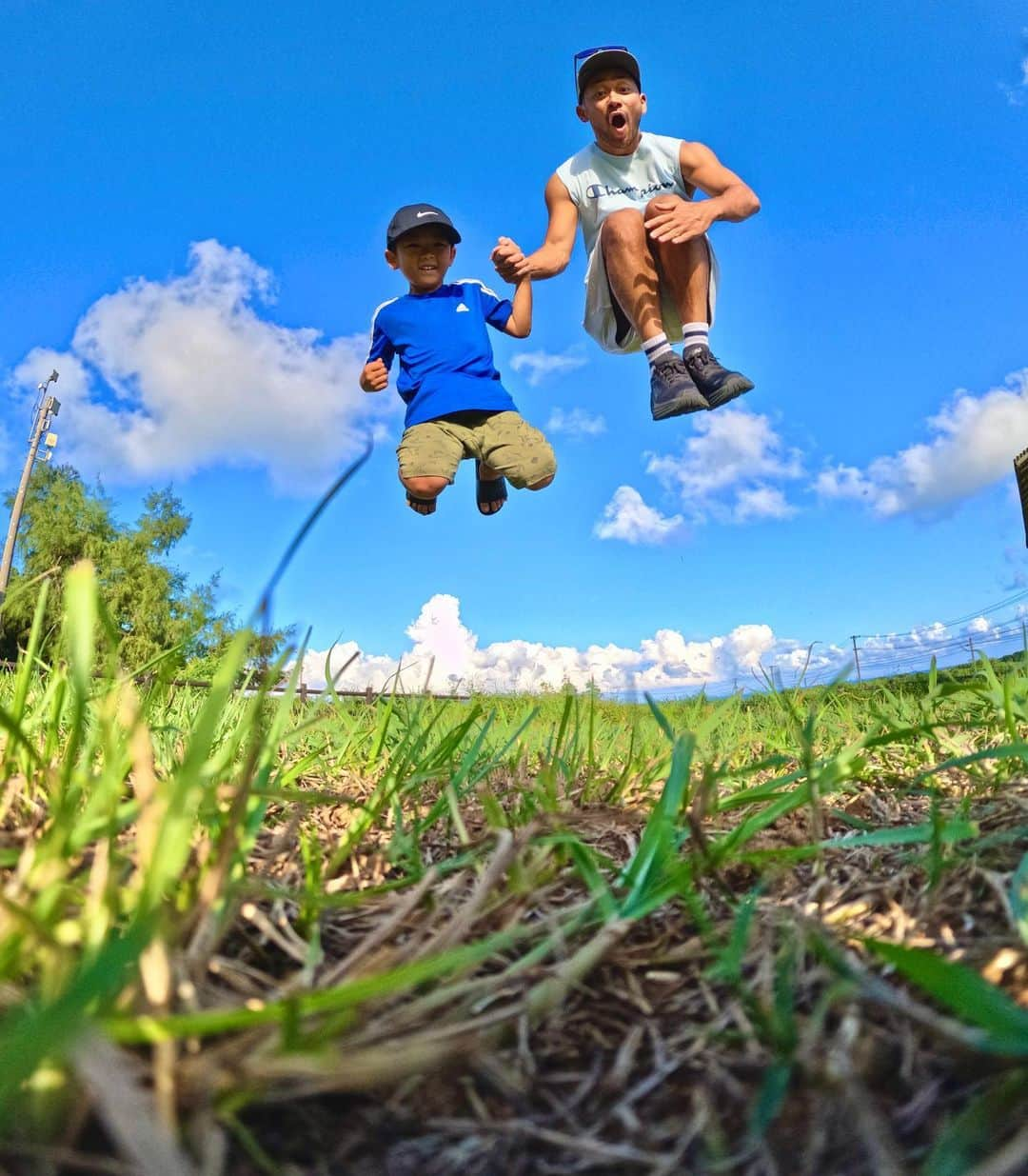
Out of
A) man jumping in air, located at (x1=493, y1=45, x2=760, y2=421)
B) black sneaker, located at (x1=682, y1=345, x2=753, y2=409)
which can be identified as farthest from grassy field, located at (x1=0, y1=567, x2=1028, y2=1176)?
man jumping in air, located at (x1=493, y1=45, x2=760, y2=421)

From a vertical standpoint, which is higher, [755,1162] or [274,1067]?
[274,1067]

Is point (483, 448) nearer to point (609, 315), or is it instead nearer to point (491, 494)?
point (491, 494)

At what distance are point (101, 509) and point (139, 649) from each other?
629cm

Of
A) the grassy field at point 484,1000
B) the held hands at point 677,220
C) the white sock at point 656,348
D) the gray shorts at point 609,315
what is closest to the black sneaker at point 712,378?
the white sock at point 656,348

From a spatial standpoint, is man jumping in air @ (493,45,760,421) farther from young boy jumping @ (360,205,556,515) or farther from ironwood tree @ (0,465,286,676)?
ironwood tree @ (0,465,286,676)

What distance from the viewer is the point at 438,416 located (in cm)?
411

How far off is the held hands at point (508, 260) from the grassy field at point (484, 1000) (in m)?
3.08

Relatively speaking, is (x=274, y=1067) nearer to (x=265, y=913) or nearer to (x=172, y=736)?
(x=265, y=913)

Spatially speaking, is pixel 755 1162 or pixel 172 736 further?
pixel 172 736

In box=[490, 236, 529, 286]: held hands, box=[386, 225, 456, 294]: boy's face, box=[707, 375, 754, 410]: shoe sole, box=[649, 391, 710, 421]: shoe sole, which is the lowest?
box=[649, 391, 710, 421]: shoe sole

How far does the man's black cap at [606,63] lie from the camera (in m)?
3.94

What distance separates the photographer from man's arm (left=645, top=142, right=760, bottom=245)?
139 inches

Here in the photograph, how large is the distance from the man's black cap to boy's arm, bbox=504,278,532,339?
3.22ft

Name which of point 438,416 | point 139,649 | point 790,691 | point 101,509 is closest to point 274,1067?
point 790,691
